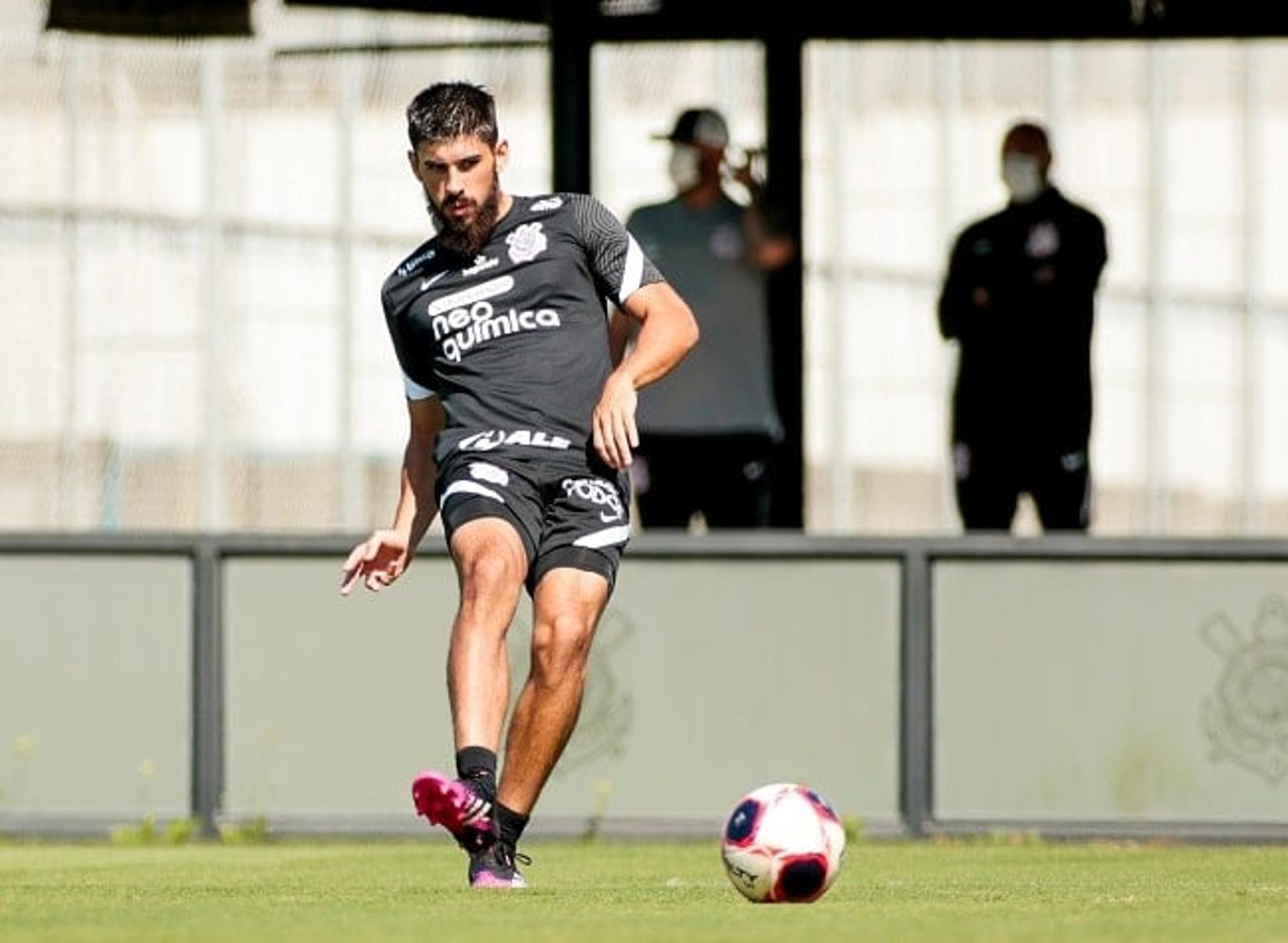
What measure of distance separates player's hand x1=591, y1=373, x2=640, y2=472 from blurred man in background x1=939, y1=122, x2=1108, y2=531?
5634 millimetres

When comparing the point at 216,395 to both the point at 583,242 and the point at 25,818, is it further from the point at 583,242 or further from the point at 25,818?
the point at 583,242

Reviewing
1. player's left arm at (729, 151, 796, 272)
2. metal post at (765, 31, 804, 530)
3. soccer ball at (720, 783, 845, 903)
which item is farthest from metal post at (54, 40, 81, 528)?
soccer ball at (720, 783, 845, 903)

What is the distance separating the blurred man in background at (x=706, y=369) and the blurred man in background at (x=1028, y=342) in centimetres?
87

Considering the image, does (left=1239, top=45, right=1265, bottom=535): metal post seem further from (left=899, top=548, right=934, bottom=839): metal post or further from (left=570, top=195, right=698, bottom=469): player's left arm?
(left=570, top=195, right=698, bottom=469): player's left arm

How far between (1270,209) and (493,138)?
15659mm

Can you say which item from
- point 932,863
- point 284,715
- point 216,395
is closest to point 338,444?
point 216,395

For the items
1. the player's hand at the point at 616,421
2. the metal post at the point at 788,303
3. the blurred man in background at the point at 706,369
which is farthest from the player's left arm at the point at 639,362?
the metal post at the point at 788,303

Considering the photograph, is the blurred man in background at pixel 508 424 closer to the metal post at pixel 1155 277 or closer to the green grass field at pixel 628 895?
the green grass field at pixel 628 895

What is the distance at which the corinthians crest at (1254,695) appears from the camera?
12.7 m

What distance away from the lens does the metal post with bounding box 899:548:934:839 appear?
42.2 feet

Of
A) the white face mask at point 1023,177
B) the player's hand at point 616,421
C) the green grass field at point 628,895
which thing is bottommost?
the green grass field at point 628,895

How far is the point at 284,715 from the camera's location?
42.6ft

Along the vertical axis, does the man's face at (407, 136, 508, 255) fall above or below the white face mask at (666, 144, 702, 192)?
below

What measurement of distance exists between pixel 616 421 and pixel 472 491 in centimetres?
43
